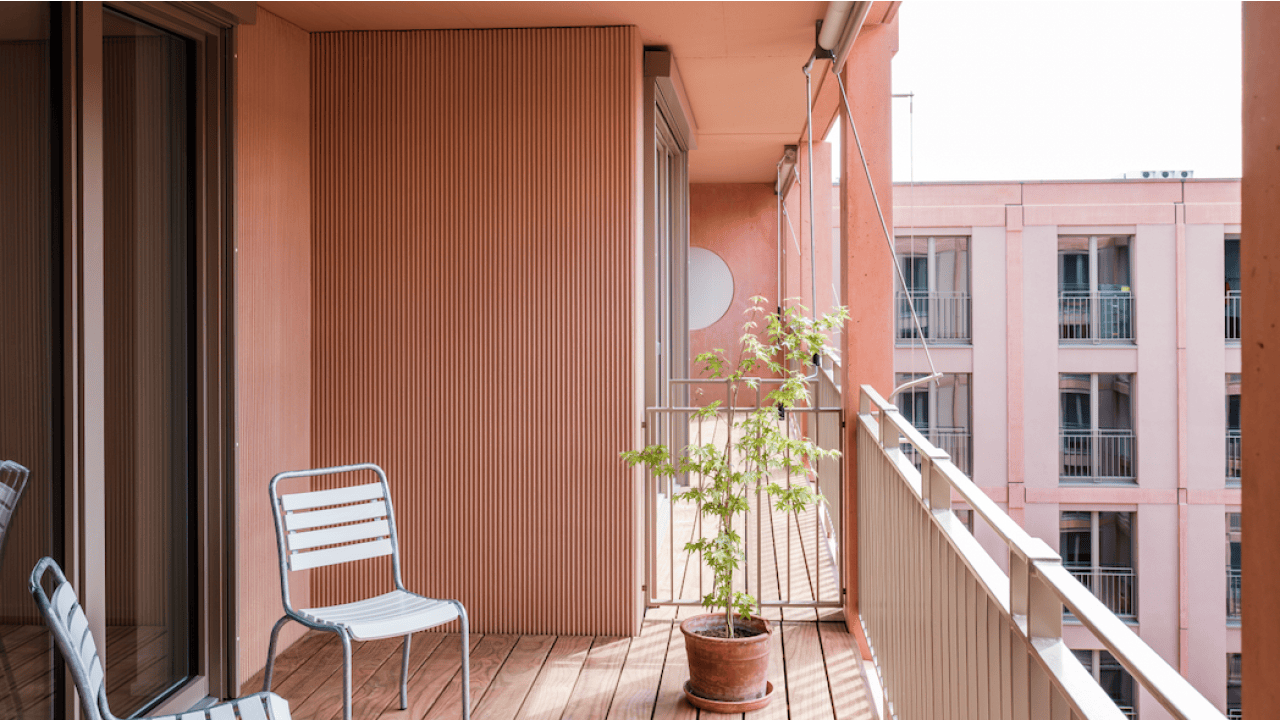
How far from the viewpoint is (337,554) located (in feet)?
8.87

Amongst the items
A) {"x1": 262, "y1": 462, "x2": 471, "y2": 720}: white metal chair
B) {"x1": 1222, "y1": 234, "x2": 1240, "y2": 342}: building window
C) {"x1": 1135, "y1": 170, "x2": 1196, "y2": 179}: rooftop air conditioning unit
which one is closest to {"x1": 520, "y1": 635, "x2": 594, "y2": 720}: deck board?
{"x1": 262, "y1": 462, "x2": 471, "y2": 720}: white metal chair

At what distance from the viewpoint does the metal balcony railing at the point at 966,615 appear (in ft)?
3.50

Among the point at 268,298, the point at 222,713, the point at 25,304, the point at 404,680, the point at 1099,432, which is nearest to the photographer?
the point at 222,713

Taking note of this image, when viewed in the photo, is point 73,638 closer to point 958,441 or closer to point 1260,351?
point 1260,351

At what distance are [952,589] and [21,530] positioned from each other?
2.09 m

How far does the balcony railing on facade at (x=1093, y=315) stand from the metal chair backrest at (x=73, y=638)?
19.2 meters

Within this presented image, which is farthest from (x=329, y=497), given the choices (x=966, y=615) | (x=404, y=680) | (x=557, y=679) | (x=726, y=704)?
(x=966, y=615)

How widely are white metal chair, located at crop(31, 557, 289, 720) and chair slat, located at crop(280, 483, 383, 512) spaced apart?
84cm

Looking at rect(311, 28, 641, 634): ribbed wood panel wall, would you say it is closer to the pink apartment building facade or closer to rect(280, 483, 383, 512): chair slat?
rect(280, 483, 383, 512): chair slat

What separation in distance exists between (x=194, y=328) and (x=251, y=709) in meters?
1.51

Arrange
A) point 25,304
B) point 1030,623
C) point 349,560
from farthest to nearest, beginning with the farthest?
point 349,560
point 25,304
point 1030,623

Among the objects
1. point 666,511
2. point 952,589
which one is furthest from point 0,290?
point 666,511

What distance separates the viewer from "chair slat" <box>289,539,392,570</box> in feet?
8.54

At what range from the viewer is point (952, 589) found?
70.1 inches
